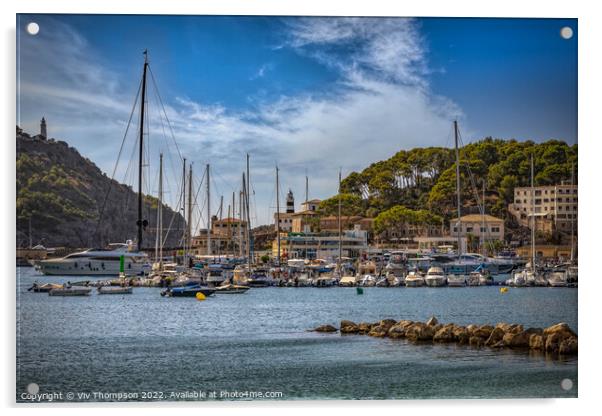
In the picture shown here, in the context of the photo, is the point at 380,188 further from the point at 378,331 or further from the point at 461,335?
the point at 461,335

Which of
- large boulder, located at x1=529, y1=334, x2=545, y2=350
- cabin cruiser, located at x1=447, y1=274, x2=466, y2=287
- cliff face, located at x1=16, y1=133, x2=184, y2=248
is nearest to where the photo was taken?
large boulder, located at x1=529, y1=334, x2=545, y2=350

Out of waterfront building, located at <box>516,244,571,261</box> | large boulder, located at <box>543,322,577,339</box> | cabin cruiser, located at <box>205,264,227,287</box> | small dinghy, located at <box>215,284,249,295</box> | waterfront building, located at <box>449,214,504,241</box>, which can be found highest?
waterfront building, located at <box>449,214,504,241</box>

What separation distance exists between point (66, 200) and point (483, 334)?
58.3 feet

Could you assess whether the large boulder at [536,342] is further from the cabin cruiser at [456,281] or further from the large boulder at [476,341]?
the cabin cruiser at [456,281]

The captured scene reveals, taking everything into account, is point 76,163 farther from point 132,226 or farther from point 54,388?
point 132,226

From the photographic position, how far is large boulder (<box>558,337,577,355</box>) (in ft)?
31.7

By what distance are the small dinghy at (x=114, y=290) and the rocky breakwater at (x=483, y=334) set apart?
36.8 feet

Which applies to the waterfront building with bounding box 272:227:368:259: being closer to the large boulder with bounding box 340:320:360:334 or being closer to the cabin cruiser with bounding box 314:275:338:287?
the cabin cruiser with bounding box 314:275:338:287

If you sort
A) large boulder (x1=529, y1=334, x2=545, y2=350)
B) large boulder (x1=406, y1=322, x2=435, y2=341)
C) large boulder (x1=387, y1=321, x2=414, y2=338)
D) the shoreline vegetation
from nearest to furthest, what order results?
large boulder (x1=529, y1=334, x2=545, y2=350) → large boulder (x1=406, y1=322, x2=435, y2=341) → large boulder (x1=387, y1=321, x2=414, y2=338) → the shoreline vegetation

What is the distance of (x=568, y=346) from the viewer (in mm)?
9750

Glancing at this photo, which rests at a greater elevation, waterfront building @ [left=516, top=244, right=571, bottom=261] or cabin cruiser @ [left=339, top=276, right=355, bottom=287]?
waterfront building @ [left=516, top=244, right=571, bottom=261]

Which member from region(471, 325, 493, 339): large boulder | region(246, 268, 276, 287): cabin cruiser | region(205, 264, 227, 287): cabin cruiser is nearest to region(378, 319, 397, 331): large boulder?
region(471, 325, 493, 339): large boulder

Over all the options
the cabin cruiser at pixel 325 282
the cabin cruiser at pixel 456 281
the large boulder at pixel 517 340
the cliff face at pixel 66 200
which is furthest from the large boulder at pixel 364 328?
the cabin cruiser at pixel 456 281

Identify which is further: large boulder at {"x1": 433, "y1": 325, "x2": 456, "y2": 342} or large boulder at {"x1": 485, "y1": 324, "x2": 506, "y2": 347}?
large boulder at {"x1": 433, "y1": 325, "x2": 456, "y2": 342}
